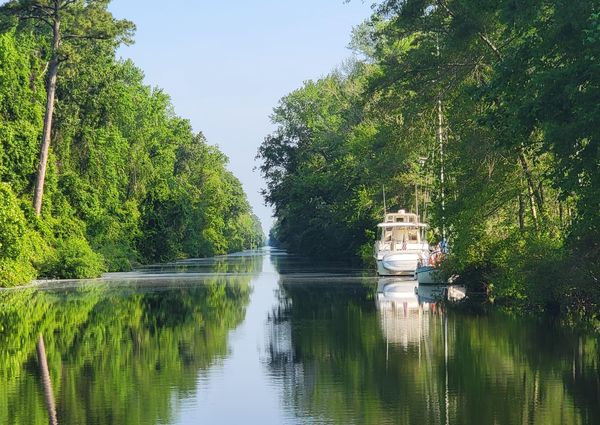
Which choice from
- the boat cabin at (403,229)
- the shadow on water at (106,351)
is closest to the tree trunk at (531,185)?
the shadow on water at (106,351)

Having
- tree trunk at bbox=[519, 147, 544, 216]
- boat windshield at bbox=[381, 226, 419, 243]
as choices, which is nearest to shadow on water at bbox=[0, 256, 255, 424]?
tree trunk at bbox=[519, 147, 544, 216]

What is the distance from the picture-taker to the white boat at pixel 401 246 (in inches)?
2296

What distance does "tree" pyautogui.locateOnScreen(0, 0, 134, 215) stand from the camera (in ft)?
192

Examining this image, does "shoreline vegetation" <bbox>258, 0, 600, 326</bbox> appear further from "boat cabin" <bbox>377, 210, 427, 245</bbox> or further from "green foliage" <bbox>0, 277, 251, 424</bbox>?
"green foliage" <bbox>0, 277, 251, 424</bbox>

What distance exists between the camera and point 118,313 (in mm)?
33344

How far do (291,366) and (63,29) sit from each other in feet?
146

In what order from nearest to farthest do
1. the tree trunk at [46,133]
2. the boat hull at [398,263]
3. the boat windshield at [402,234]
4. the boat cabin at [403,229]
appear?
the boat hull at [398,263] < the tree trunk at [46,133] < the boat cabin at [403,229] < the boat windshield at [402,234]

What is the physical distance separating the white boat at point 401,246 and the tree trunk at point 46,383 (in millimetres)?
33976

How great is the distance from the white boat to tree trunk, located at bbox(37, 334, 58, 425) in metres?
34.0

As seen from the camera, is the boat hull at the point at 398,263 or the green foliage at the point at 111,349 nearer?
the green foliage at the point at 111,349

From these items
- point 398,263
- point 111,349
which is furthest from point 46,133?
point 111,349

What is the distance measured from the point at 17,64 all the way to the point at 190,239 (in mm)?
67986

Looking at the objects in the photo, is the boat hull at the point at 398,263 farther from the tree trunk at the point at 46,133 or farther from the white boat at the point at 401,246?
the tree trunk at the point at 46,133

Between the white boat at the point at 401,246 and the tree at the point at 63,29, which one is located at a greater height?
the tree at the point at 63,29
